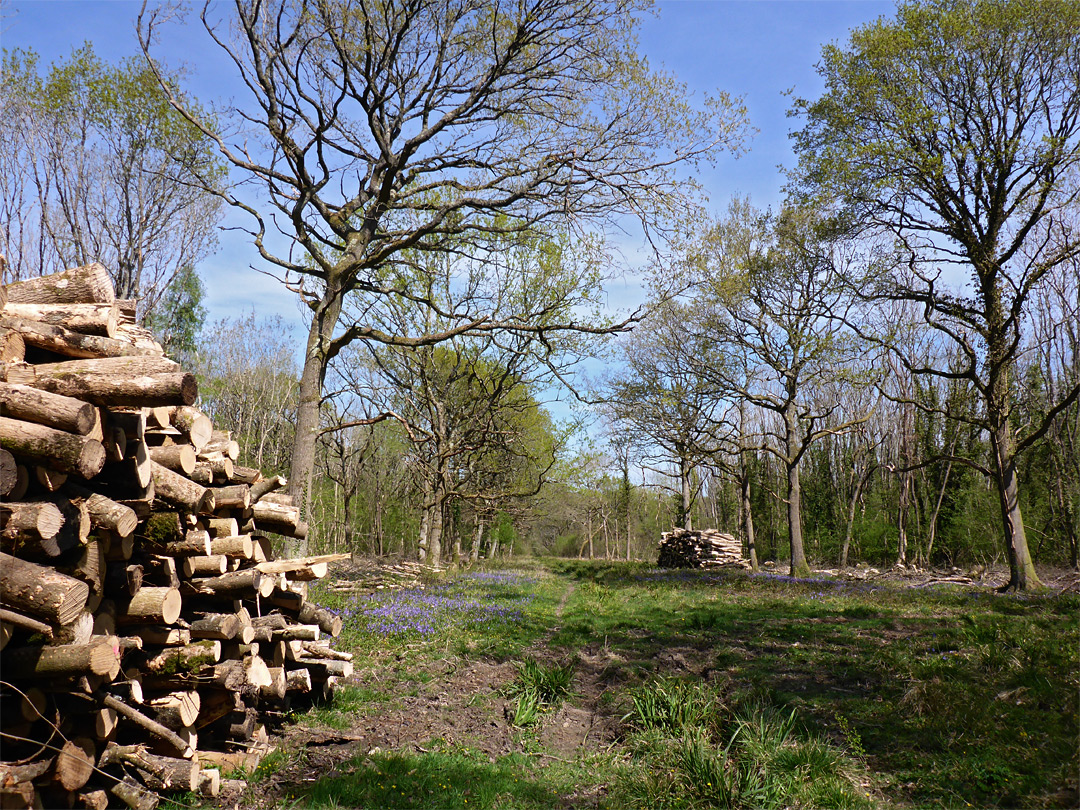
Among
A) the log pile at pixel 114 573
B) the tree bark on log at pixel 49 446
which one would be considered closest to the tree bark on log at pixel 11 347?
the log pile at pixel 114 573

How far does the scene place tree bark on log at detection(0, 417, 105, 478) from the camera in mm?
3164

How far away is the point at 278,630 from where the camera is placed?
5.26 metres

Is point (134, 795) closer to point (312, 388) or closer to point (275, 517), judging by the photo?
point (275, 517)

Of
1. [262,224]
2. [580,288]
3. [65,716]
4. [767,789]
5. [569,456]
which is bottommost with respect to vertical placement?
[767,789]

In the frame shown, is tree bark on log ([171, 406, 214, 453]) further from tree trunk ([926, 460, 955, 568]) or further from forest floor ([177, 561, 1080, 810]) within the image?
tree trunk ([926, 460, 955, 568])

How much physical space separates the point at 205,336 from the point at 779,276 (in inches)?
1239

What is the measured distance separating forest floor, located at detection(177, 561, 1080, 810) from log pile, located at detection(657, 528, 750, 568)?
14.3 meters

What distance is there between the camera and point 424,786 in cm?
434

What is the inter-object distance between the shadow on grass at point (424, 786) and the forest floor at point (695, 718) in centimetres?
2

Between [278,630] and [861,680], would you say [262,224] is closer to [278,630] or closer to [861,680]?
[278,630]

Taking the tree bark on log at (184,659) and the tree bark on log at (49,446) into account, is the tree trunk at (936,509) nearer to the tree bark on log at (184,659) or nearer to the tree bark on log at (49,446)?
the tree bark on log at (184,659)

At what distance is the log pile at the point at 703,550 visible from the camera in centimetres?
2416

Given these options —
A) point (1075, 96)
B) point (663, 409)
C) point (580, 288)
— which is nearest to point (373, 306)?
point (580, 288)

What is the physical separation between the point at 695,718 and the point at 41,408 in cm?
552
